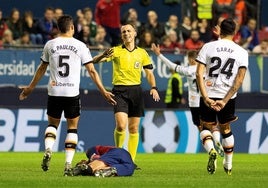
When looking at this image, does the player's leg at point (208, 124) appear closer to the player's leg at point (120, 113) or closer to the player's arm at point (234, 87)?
the player's arm at point (234, 87)

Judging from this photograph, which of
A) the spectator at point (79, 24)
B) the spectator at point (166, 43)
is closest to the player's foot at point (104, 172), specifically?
the spectator at point (79, 24)

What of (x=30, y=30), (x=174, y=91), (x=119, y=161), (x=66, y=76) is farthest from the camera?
(x=30, y=30)

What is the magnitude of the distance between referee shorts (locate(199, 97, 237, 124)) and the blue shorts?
159 cm

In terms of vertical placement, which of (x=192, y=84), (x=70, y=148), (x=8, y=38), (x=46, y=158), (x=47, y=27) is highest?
(x=47, y=27)

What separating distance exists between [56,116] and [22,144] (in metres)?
9.58

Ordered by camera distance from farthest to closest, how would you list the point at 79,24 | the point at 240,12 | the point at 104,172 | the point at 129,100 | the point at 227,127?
the point at 240,12
the point at 79,24
the point at 129,100
the point at 227,127
the point at 104,172

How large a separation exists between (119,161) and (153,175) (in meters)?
0.93

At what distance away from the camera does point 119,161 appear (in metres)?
16.3

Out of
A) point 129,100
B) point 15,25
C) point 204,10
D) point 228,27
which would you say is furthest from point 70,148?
point 204,10

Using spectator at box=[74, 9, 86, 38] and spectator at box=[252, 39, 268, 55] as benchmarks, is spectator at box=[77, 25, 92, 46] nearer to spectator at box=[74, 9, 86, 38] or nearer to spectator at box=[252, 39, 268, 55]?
spectator at box=[74, 9, 86, 38]

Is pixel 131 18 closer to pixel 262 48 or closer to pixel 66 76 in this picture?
pixel 262 48

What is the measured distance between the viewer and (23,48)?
27.4 metres

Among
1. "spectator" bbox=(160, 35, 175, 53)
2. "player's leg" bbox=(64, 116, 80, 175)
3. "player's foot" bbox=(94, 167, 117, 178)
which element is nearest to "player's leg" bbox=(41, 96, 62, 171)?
"player's leg" bbox=(64, 116, 80, 175)

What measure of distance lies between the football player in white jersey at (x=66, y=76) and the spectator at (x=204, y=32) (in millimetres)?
13760
